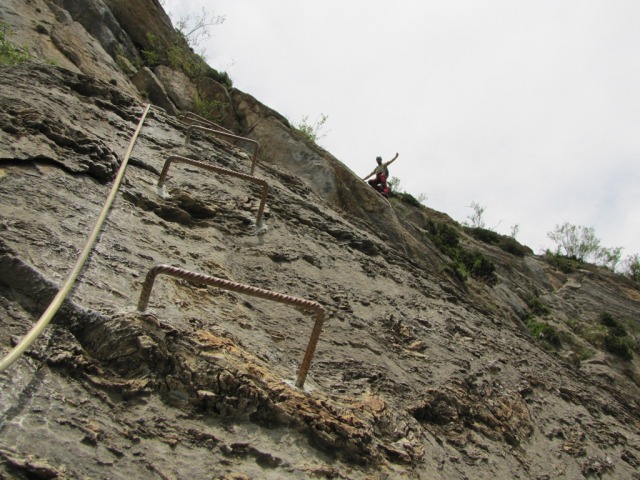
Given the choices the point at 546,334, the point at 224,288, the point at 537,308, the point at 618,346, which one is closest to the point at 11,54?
the point at 224,288

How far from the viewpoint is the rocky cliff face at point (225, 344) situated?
2463 mm

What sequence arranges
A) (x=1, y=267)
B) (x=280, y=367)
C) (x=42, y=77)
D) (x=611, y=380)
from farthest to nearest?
(x=611, y=380) → (x=42, y=77) → (x=280, y=367) → (x=1, y=267)

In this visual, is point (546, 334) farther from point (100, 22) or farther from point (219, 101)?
point (100, 22)

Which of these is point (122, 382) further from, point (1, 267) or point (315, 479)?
point (315, 479)

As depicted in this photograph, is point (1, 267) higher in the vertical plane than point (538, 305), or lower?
lower

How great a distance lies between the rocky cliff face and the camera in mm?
2463

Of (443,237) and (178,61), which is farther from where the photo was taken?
(443,237)

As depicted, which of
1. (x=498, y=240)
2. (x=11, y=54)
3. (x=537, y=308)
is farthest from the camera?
(x=498, y=240)

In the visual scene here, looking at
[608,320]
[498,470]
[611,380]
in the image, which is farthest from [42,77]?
[608,320]

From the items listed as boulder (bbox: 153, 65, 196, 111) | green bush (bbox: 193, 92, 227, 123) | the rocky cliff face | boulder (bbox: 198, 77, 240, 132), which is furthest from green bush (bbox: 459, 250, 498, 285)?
boulder (bbox: 153, 65, 196, 111)

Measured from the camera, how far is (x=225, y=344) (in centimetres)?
326

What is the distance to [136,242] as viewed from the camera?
420 cm

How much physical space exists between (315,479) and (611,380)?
15.3 m

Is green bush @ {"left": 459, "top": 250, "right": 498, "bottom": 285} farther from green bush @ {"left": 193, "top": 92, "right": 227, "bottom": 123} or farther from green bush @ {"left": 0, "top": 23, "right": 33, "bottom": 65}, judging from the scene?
green bush @ {"left": 0, "top": 23, "right": 33, "bottom": 65}
